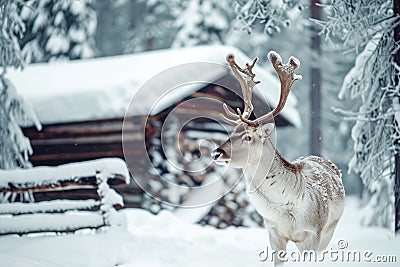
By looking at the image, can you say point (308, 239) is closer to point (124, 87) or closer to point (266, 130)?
point (266, 130)

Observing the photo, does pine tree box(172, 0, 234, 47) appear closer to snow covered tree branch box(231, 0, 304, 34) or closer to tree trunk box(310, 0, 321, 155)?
tree trunk box(310, 0, 321, 155)

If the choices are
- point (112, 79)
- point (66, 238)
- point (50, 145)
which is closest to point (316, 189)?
point (66, 238)

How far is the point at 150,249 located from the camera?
25.3 feet

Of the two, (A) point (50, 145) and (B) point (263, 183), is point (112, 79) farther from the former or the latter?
(B) point (263, 183)

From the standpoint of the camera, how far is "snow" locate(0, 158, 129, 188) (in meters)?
8.38

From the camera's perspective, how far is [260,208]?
19.8 feet

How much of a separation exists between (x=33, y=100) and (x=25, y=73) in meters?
3.89

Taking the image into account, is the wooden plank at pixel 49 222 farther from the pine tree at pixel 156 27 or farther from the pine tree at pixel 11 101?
the pine tree at pixel 156 27

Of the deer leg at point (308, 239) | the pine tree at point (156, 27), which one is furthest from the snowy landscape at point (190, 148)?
the pine tree at point (156, 27)

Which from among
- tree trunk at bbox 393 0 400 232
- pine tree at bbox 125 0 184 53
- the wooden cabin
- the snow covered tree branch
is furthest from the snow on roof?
pine tree at bbox 125 0 184 53

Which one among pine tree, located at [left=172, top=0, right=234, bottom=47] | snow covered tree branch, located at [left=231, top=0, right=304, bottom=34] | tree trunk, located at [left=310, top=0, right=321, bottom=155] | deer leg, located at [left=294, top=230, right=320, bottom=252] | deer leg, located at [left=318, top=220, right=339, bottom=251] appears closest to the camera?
deer leg, located at [left=294, top=230, right=320, bottom=252]

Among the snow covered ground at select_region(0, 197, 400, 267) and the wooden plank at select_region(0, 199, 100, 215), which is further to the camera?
the wooden plank at select_region(0, 199, 100, 215)

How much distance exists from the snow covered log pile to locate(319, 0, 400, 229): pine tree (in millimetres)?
3610

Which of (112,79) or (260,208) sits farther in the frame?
(112,79)
